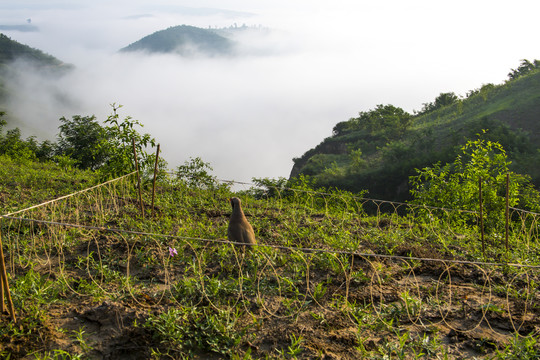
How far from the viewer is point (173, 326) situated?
12.5 feet

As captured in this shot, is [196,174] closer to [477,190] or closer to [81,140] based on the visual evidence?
[477,190]

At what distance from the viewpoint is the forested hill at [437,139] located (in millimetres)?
25484

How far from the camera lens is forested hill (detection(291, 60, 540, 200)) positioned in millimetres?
25484

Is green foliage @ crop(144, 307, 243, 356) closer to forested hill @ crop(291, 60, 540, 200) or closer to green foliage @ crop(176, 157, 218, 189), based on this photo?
green foliage @ crop(176, 157, 218, 189)

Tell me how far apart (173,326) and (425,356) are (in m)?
2.13

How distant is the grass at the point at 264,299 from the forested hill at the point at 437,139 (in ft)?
61.2

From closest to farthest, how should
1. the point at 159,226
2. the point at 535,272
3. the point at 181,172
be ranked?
the point at 535,272
the point at 159,226
the point at 181,172

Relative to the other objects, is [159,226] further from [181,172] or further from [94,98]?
[94,98]

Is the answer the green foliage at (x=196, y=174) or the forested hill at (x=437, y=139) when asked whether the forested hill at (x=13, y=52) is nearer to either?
the forested hill at (x=437, y=139)

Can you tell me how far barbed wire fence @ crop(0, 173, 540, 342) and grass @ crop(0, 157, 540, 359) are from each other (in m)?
0.02

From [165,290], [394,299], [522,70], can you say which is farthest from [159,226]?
[522,70]

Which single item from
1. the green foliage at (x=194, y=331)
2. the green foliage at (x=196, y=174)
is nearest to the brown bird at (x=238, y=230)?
the green foliage at (x=194, y=331)

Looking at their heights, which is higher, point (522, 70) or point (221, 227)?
point (522, 70)

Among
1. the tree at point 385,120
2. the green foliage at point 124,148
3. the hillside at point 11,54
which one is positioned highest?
the hillside at point 11,54
